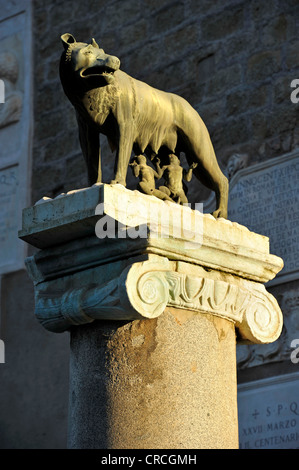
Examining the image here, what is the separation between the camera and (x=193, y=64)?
6312mm

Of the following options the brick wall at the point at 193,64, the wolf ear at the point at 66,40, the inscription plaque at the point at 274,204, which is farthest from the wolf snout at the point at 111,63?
the brick wall at the point at 193,64

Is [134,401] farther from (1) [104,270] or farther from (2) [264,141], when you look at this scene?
(2) [264,141]

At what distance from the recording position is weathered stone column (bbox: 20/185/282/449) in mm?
2457

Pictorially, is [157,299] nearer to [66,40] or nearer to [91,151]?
[91,151]

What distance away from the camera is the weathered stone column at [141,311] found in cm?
246

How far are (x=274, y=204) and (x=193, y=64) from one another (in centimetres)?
131

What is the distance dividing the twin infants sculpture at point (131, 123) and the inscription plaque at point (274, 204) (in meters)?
2.23

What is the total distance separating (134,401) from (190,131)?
3.17 ft

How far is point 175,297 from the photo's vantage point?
2.55 meters

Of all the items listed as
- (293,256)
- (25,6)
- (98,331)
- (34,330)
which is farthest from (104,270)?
(25,6)

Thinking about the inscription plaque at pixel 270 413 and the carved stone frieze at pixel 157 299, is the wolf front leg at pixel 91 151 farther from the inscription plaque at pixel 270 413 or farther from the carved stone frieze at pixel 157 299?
the inscription plaque at pixel 270 413

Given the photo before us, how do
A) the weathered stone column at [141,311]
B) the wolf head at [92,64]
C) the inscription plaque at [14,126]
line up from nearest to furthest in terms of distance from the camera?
the weathered stone column at [141,311] < the wolf head at [92,64] < the inscription plaque at [14,126]

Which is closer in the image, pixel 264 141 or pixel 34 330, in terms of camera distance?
pixel 264 141
